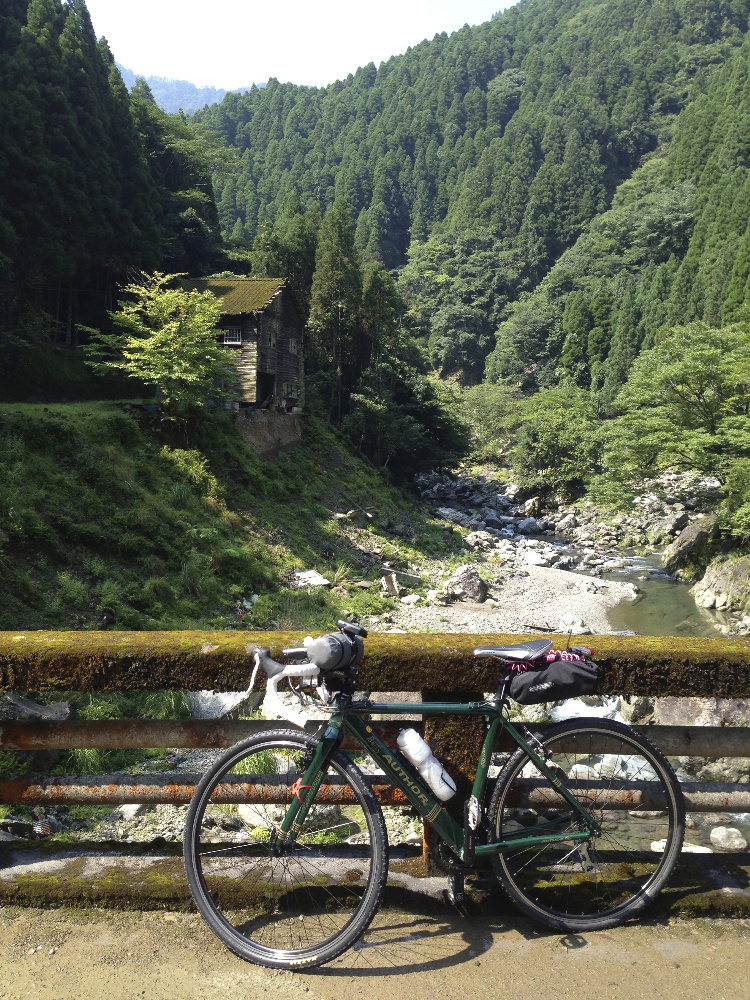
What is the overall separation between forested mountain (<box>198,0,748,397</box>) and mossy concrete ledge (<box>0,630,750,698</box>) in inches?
2336

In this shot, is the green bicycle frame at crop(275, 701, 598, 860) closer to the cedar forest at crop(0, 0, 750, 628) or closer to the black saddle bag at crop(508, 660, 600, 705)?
the black saddle bag at crop(508, 660, 600, 705)

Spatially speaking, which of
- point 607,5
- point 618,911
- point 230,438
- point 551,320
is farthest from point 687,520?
point 607,5

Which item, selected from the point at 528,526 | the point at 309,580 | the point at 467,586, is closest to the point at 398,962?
the point at 309,580

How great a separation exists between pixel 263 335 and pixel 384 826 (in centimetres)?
2507

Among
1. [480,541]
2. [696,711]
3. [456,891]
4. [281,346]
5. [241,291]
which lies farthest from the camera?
[480,541]

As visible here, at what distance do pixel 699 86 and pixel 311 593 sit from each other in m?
126

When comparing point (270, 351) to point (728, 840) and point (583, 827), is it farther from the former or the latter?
point (583, 827)

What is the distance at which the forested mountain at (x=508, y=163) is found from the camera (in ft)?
242

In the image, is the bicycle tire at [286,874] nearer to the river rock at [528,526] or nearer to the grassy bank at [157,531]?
the grassy bank at [157,531]

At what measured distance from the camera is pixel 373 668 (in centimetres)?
287

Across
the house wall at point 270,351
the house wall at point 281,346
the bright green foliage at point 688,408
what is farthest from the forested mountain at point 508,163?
the house wall at point 270,351

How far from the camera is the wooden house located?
25.6 meters

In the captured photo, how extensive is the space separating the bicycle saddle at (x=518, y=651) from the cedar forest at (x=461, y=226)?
18.9 m

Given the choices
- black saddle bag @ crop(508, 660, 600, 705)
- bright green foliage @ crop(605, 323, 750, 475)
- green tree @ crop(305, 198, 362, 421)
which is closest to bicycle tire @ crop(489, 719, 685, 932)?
black saddle bag @ crop(508, 660, 600, 705)
